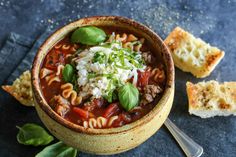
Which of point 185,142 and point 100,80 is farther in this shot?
point 185,142

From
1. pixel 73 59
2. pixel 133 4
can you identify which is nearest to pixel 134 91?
pixel 73 59

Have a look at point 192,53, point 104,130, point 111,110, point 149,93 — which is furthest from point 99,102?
point 192,53

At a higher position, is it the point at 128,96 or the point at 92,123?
the point at 128,96

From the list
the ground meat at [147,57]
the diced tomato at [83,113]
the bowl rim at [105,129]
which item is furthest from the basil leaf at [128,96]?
the ground meat at [147,57]

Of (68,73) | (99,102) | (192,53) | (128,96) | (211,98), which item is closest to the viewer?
(128,96)

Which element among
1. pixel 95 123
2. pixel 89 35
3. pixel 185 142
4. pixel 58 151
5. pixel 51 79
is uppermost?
pixel 89 35

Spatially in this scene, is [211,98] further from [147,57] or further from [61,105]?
[61,105]

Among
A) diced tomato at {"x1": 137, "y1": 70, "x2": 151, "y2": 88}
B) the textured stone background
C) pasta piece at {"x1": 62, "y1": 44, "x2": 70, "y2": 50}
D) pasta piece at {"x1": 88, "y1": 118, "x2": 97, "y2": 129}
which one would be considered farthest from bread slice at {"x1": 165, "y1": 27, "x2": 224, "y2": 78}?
pasta piece at {"x1": 88, "y1": 118, "x2": 97, "y2": 129}

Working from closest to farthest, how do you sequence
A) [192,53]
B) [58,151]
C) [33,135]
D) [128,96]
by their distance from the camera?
[128,96], [58,151], [33,135], [192,53]

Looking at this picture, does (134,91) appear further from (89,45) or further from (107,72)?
(89,45)
